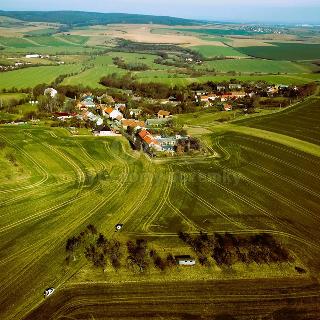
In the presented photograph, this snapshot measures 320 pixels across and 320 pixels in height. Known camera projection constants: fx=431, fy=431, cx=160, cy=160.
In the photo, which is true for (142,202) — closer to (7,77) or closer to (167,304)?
(167,304)

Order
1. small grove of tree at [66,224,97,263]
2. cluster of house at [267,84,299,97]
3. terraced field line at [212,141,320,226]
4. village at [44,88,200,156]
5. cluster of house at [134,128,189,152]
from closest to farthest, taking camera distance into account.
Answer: small grove of tree at [66,224,97,263], terraced field line at [212,141,320,226], cluster of house at [134,128,189,152], village at [44,88,200,156], cluster of house at [267,84,299,97]

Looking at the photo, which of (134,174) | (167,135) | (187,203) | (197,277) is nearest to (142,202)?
(187,203)

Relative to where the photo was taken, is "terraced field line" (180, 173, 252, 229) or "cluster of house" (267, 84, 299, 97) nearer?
"terraced field line" (180, 173, 252, 229)

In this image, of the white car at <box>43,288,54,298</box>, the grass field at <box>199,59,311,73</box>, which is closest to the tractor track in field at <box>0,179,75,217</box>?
the white car at <box>43,288,54,298</box>

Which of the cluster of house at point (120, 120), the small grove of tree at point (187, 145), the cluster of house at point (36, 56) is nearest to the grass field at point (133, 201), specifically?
the small grove of tree at point (187, 145)

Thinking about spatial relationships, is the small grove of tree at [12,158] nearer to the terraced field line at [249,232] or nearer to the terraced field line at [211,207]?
the terraced field line at [211,207]

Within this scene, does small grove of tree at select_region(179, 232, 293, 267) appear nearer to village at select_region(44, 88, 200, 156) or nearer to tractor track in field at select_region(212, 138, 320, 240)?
tractor track in field at select_region(212, 138, 320, 240)

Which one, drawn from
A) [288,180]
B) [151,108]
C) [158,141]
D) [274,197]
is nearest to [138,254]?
[274,197]
